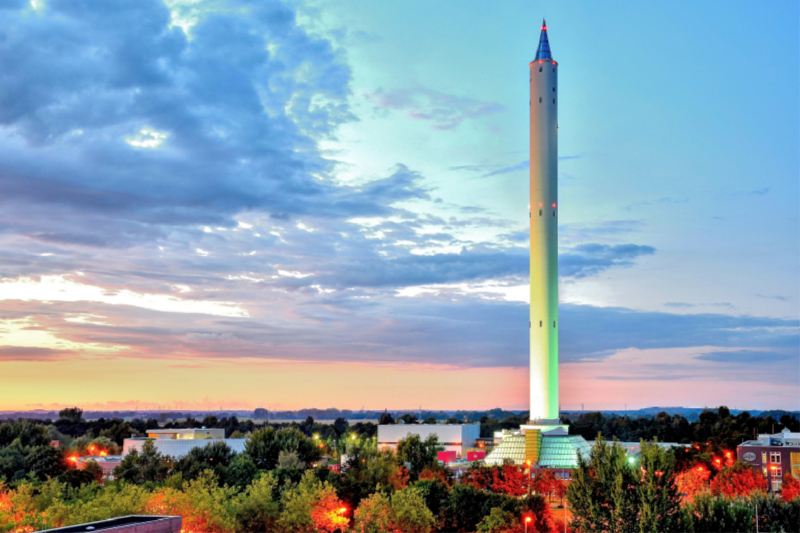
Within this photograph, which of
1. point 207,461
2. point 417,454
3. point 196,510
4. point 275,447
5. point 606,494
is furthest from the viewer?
point 275,447

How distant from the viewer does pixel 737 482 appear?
9369 centimetres

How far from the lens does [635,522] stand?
55.3 m

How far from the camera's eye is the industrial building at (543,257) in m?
120

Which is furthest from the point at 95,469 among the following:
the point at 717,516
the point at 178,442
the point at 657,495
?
the point at 717,516

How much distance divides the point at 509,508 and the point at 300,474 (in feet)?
89.0

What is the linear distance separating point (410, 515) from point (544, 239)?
6419 cm

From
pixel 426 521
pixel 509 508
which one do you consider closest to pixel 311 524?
pixel 426 521

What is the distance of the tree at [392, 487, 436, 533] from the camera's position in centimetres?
6688

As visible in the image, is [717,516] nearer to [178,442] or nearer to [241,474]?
[241,474]

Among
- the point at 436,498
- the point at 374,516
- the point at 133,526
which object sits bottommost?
the point at 374,516

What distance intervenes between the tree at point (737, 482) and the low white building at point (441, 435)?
6116cm

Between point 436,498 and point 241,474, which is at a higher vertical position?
point 436,498

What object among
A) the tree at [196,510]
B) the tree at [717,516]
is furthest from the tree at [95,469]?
the tree at [717,516]

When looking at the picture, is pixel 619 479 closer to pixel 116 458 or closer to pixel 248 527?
pixel 248 527
